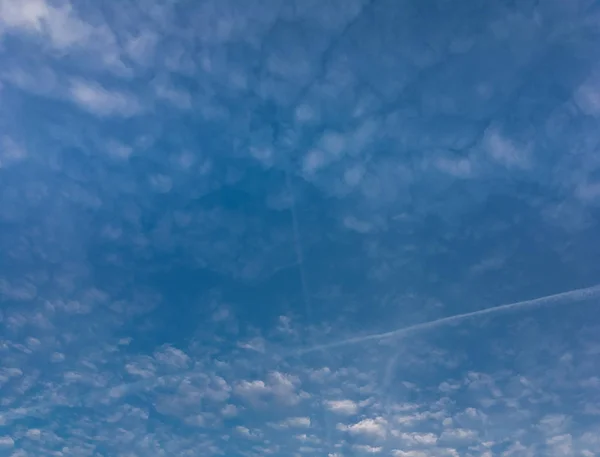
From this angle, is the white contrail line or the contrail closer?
the white contrail line

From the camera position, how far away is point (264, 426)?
59.5 feet

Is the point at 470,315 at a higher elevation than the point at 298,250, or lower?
lower

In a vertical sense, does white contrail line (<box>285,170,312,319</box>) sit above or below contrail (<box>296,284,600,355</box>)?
above

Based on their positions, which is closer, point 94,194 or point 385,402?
point 94,194

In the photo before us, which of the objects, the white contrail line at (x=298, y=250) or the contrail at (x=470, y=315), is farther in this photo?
the contrail at (x=470, y=315)

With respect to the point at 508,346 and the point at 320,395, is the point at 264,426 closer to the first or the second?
the point at 320,395

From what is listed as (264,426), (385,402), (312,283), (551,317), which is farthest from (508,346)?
(264,426)

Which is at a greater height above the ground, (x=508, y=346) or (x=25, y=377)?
(x=25, y=377)

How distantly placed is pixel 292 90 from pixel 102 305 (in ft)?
28.6

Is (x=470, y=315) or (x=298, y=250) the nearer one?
(x=298, y=250)

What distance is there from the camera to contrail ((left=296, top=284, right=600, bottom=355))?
12.9 metres

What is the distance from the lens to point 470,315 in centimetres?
1383

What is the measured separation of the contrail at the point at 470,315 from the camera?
12.9 m

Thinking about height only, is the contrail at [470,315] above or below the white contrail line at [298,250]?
below
